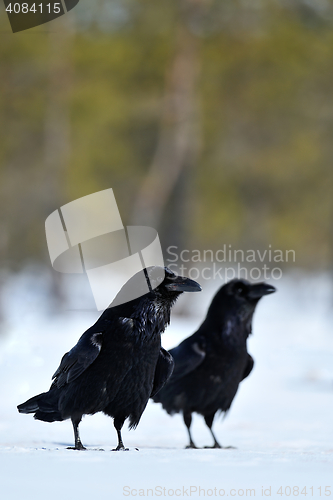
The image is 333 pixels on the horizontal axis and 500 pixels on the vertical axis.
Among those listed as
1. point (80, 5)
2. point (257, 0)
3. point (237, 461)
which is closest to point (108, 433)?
point (237, 461)

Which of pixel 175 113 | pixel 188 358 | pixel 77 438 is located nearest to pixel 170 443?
pixel 188 358

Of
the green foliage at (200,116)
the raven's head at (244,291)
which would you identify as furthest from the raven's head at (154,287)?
the green foliage at (200,116)

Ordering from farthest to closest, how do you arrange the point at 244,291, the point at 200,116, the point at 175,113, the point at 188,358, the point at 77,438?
the point at 200,116 < the point at 175,113 < the point at 244,291 < the point at 188,358 < the point at 77,438

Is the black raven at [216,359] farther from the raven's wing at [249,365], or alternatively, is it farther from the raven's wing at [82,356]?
the raven's wing at [82,356]

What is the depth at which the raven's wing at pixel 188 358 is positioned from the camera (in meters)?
5.13

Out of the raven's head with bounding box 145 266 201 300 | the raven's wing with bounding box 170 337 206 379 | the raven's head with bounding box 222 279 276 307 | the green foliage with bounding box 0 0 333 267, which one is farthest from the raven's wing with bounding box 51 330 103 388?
the green foliage with bounding box 0 0 333 267

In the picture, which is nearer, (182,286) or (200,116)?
(182,286)

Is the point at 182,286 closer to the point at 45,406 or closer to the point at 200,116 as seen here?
the point at 45,406

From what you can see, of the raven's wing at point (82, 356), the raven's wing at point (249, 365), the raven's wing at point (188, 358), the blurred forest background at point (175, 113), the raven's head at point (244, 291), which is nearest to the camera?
the raven's wing at point (82, 356)

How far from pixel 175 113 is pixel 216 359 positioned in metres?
9.38

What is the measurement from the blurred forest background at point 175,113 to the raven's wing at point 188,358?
342 inches

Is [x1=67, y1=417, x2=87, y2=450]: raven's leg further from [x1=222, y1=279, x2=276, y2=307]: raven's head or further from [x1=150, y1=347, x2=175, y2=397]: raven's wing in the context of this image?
[x1=222, y1=279, x2=276, y2=307]: raven's head

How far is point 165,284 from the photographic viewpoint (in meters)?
4.12

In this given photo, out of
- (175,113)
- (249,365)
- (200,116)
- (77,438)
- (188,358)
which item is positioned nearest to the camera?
(77,438)
